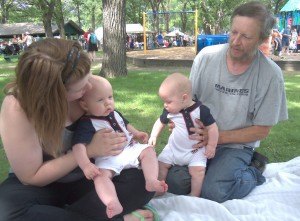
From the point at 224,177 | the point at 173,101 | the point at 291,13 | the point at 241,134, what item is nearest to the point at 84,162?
the point at 173,101

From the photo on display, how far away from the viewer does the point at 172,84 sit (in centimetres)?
262

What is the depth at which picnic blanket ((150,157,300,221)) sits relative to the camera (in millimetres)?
2477

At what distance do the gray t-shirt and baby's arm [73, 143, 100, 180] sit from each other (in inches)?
45.0

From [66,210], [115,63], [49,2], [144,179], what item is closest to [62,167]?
[66,210]

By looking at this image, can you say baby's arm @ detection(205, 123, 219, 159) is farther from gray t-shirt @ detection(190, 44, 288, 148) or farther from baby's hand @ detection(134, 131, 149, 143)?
baby's hand @ detection(134, 131, 149, 143)

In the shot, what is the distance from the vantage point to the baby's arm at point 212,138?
2.63 meters

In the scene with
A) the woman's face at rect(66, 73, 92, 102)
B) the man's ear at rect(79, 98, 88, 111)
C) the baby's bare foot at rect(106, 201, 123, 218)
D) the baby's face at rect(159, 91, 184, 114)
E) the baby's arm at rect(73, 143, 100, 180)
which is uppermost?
the woman's face at rect(66, 73, 92, 102)

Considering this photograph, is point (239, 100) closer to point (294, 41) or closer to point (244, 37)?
point (244, 37)

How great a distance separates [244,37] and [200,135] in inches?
29.2

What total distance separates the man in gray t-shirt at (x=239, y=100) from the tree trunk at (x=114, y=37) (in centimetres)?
641

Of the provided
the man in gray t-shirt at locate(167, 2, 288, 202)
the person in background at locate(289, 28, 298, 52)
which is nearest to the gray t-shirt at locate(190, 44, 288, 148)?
the man in gray t-shirt at locate(167, 2, 288, 202)

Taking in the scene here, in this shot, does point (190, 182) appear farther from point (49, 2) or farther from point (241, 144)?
point (49, 2)

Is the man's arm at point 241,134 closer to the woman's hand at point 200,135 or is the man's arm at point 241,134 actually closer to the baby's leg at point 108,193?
the woman's hand at point 200,135

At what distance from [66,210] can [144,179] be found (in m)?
0.48
